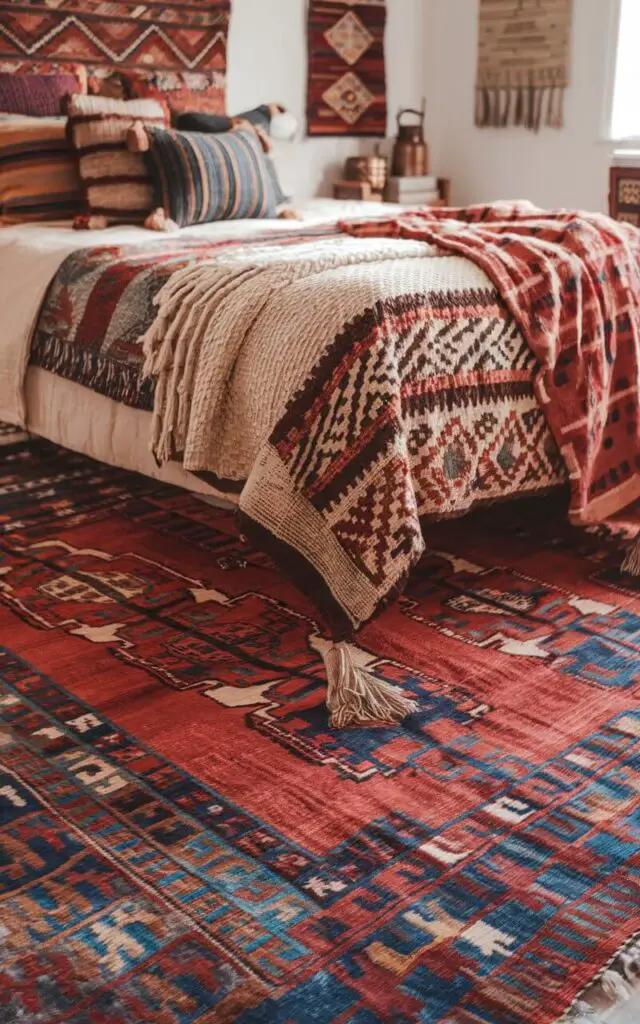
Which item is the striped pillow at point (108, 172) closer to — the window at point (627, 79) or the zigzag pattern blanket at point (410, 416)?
the zigzag pattern blanket at point (410, 416)

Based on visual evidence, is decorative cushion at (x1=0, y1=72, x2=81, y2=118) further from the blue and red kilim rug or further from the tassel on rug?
the tassel on rug

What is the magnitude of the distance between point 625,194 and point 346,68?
1472 mm

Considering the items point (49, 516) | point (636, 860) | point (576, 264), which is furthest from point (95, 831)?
point (576, 264)

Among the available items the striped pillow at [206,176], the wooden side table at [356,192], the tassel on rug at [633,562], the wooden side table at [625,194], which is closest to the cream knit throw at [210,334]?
the tassel on rug at [633,562]

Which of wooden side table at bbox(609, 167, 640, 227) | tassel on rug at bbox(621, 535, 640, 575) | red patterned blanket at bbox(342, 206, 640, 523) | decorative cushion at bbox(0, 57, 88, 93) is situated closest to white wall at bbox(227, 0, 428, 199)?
decorative cushion at bbox(0, 57, 88, 93)

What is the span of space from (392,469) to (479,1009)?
39.2 inches

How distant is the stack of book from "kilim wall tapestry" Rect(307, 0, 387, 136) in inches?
13.9

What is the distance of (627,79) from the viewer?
4801 millimetres

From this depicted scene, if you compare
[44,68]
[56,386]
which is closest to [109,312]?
[56,386]

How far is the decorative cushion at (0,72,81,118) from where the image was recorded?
3.96 meters

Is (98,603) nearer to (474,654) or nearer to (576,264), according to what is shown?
(474,654)

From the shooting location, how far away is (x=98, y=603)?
2.42m

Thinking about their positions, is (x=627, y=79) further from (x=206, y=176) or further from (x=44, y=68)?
(x=44, y=68)

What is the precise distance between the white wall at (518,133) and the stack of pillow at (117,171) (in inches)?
70.4
